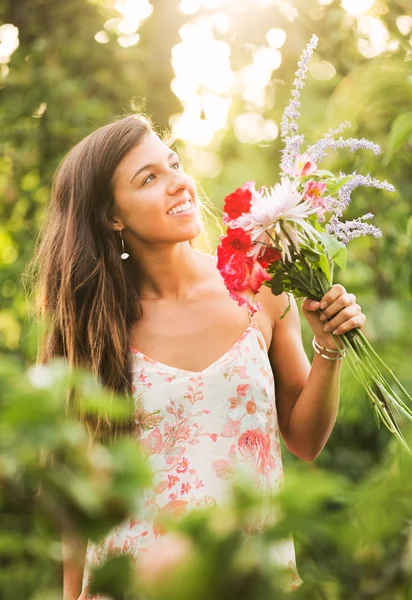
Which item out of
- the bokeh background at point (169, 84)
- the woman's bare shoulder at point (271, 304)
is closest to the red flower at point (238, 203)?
the woman's bare shoulder at point (271, 304)

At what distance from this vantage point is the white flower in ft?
4.32

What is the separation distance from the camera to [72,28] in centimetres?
346

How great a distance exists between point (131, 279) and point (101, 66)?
1.63 meters

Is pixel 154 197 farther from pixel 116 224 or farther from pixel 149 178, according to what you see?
pixel 116 224

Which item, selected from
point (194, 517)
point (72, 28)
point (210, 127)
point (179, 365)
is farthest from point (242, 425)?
point (72, 28)

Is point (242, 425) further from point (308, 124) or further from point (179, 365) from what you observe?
Answer: point (308, 124)

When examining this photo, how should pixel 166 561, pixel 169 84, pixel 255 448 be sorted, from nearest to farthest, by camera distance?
pixel 166 561 → pixel 255 448 → pixel 169 84

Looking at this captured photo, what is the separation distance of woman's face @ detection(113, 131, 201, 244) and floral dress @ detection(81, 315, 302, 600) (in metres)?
0.33

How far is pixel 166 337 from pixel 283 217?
773 mm

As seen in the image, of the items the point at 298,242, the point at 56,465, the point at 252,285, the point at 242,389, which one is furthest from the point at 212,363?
the point at 56,465

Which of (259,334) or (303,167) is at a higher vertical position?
(303,167)

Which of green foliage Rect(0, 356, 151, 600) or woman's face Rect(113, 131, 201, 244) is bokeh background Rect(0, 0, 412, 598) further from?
green foliage Rect(0, 356, 151, 600)

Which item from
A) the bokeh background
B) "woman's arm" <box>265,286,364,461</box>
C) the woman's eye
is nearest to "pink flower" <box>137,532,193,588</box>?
"woman's arm" <box>265,286,364,461</box>

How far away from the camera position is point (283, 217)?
1323 millimetres
